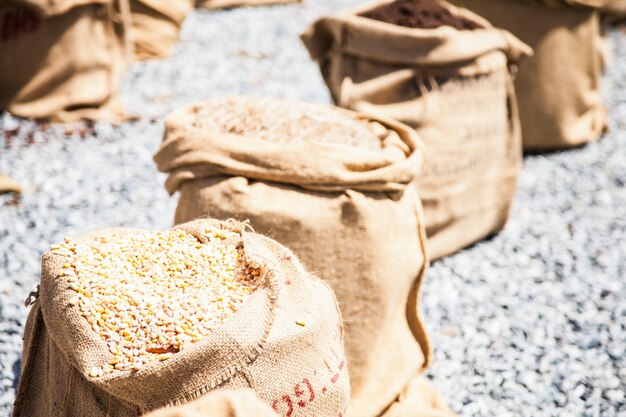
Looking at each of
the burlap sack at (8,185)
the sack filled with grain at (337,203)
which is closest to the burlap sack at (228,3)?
the burlap sack at (8,185)

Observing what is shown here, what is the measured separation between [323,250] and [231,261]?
1.72ft

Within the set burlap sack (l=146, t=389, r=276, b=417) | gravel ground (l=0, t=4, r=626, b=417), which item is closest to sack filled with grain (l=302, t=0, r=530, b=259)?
gravel ground (l=0, t=4, r=626, b=417)

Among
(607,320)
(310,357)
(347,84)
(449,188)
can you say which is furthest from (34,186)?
(607,320)

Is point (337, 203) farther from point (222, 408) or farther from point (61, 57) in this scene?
point (61, 57)

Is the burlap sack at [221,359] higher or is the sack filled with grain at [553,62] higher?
the burlap sack at [221,359]

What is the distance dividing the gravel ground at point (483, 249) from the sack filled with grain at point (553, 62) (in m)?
0.21

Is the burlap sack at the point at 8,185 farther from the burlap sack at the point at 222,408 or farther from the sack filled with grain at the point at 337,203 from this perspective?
the burlap sack at the point at 222,408

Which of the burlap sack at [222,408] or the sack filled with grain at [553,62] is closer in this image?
the burlap sack at [222,408]

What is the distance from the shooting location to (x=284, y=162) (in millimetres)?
2471

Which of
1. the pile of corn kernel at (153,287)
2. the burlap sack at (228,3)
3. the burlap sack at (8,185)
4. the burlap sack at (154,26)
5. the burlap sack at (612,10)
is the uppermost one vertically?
the pile of corn kernel at (153,287)

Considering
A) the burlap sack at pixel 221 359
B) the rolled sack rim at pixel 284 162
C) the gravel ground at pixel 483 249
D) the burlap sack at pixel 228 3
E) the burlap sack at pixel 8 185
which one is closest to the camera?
the burlap sack at pixel 221 359

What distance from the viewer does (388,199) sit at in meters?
2.63

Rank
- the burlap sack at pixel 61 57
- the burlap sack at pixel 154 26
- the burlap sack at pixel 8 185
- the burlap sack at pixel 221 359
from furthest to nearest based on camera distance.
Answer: the burlap sack at pixel 154 26 < the burlap sack at pixel 61 57 < the burlap sack at pixel 8 185 < the burlap sack at pixel 221 359

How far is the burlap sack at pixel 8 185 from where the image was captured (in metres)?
3.93
